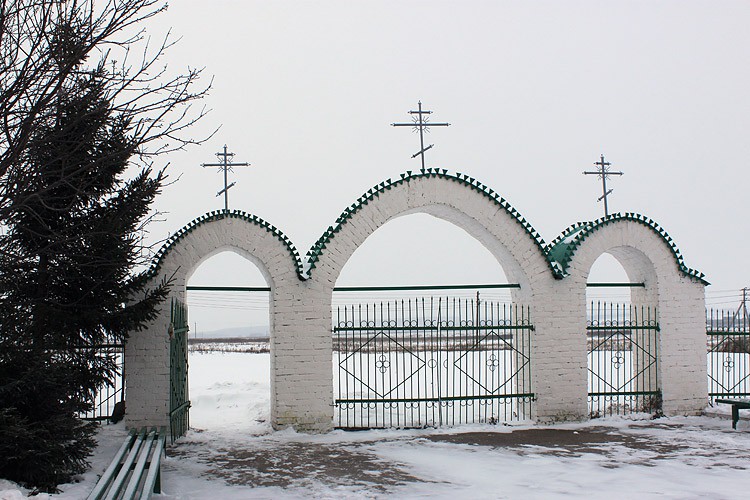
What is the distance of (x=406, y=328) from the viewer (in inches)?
433

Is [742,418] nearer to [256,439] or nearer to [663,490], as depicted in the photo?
[663,490]

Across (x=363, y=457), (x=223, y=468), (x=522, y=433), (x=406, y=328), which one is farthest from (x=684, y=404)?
(x=223, y=468)

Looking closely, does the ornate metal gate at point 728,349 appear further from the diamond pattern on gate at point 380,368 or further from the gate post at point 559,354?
the diamond pattern on gate at point 380,368

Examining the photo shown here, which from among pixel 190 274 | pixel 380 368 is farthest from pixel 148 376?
pixel 380 368

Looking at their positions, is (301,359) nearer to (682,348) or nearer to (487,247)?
(487,247)

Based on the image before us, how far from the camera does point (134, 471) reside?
6570mm

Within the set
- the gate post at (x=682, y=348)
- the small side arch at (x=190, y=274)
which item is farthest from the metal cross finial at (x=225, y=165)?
the gate post at (x=682, y=348)

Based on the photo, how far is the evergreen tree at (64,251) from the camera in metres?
6.22

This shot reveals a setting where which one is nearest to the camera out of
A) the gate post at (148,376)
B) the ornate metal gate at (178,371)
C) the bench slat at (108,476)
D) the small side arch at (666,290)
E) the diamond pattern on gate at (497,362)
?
the bench slat at (108,476)

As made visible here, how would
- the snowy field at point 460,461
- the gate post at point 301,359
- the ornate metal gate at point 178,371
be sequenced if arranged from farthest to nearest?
1. the gate post at point 301,359
2. the ornate metal gate at point 178,371
3. the snowy field at point 460,461

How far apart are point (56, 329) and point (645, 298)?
388 inches

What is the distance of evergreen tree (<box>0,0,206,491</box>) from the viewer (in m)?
6.22

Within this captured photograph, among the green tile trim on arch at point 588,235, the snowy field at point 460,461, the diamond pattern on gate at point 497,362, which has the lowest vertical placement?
the snowy field at point 460,461

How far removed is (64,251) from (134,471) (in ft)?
9.83
